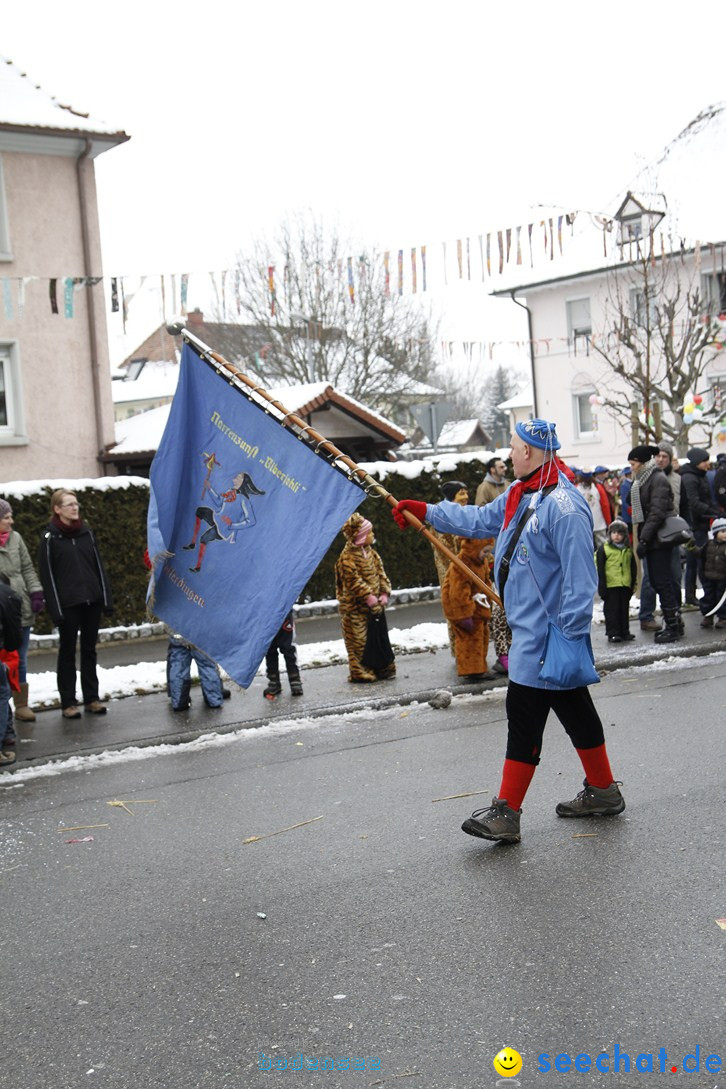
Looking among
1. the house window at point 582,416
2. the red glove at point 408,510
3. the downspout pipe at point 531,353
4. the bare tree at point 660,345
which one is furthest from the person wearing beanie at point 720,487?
the downspout pipe at point 531,353

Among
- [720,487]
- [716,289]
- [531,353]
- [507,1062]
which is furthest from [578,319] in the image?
[507,1062]

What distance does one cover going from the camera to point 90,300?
2528cm

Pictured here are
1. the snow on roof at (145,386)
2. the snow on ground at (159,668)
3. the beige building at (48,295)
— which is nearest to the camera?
the snow on ground at (159,668)

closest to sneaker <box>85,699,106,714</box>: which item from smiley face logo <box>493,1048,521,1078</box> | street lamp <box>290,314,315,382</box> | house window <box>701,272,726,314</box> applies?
smiley face logo <box>493,1048,521,1078</box>

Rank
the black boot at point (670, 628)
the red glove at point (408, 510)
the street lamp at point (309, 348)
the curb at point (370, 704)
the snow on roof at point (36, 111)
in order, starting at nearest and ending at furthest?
the red glove at point (408, 510) → the curb at point (370, 704) → the black boot at point (670, 628) → the snow on roof at point (36, 111) → the street lamp at point (309, 348)

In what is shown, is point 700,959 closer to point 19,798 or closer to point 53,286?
point 19,798

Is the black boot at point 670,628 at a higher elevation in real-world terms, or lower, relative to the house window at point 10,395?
lower

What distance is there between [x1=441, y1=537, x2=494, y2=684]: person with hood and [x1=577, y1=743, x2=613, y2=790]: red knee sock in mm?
4780

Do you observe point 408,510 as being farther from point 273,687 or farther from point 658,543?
point 658,543

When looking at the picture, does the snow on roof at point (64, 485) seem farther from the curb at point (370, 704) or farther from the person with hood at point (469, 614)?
the person with hood at point (469, 614)

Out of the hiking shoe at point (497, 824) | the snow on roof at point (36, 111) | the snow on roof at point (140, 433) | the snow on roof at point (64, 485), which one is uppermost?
the snow on roof at point (36, 111)

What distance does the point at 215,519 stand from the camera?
7.80 metres

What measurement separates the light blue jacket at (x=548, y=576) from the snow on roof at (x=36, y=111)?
20.3 metres

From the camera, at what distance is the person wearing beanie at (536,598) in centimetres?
563
